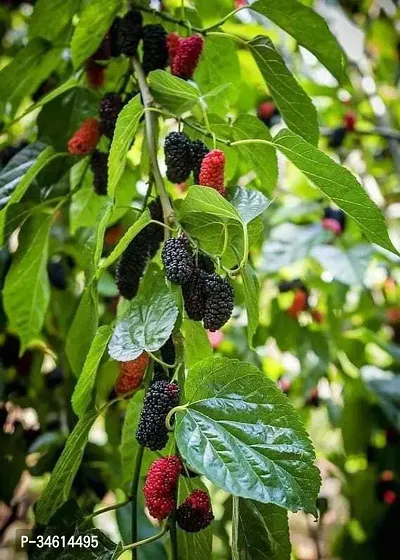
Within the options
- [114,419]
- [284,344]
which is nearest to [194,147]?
[114,419]

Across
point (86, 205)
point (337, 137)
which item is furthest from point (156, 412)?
point (337, 137)

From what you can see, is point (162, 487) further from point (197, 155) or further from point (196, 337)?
point (197, 155)

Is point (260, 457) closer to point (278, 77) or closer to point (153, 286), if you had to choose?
point (153, 286)

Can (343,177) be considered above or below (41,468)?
above

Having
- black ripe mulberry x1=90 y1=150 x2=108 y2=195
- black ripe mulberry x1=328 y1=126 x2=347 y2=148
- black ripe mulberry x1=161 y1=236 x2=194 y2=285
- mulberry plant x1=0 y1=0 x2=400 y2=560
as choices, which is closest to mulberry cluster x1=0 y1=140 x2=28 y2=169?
mulberry plant x1=0 y1=0 x2=400 y2=560

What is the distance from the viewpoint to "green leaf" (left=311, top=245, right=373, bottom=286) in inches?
35.3

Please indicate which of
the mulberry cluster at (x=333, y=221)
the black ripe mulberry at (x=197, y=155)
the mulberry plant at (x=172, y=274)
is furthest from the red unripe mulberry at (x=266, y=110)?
the black ripe mulberry at (x=197, y=155)

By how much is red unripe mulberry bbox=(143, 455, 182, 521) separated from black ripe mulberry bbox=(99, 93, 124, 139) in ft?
0.97

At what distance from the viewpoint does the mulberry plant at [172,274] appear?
1.25ft

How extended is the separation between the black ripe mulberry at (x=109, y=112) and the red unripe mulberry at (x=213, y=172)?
0.16 m

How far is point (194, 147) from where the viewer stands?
467 mm

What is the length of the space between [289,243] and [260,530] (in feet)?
2.07

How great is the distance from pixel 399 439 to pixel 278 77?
89 centimetres

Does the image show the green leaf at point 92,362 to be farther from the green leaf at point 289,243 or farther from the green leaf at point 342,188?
the green leaf at point 289,243
